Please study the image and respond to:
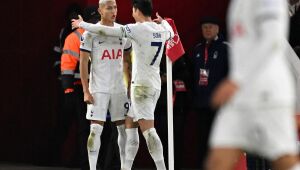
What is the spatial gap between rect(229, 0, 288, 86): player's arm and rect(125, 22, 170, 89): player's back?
4887 mm

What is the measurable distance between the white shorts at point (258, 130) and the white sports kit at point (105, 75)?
508cm

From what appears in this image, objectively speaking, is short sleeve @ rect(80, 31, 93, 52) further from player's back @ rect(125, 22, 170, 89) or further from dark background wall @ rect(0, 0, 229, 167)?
dark background wall @ rect(0, 0, 229, 167)

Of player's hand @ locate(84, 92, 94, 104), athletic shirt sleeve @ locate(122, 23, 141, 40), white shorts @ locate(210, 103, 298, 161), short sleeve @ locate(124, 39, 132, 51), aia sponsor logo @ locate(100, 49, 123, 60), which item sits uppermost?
athletic shirt sleeve @ locate(122, 23, 141, 40)

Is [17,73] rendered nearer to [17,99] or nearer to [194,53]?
[17,99]

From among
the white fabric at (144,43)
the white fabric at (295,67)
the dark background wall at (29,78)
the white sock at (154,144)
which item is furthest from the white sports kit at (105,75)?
the dark background wall at (29,78)

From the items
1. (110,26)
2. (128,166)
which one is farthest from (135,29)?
(128,166)

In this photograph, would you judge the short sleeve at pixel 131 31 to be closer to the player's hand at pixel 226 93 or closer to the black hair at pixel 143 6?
the black hair at pixel 143 6

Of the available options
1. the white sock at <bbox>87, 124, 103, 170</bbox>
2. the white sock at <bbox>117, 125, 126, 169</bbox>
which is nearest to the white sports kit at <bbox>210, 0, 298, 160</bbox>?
the white sock at <bbox>87, 124, 103, 170</bbox>

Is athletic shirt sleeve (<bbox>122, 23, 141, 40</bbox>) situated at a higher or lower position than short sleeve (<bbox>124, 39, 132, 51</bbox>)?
higher

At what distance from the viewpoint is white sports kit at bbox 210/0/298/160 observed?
551cm

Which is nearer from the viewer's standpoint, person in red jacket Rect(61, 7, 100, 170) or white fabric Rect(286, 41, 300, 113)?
white fabric Rect(286, 41, 300, 113)

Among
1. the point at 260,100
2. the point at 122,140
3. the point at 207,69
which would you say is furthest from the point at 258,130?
the point at 207,69

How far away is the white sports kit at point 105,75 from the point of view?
34.7 ft

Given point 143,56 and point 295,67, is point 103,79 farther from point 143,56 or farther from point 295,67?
point 295,67
